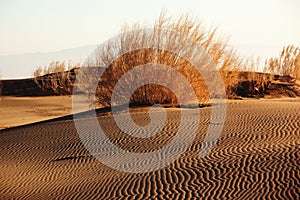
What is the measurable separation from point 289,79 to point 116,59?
15969mm

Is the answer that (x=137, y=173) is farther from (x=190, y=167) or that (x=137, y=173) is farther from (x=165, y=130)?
(x=165, y=130)

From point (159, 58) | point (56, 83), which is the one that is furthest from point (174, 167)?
point (56, 83)

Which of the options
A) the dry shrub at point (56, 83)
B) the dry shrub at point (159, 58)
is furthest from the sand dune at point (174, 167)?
the dry shrub at point (56, 83)

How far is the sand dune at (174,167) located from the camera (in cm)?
1077

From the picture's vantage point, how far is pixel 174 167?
42.2ft

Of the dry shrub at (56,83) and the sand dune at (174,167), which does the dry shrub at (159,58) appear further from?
the dry shrub at (56,83)

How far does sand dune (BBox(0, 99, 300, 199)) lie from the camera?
35.3 ft

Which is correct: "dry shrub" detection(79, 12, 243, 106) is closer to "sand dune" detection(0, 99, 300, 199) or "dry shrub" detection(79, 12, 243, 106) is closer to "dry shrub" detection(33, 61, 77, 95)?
"sand dune" detection(0, 99, 300, 199)

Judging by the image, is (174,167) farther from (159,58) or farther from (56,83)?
(56,83)

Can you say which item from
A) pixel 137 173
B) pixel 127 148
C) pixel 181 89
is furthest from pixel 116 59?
pixel 137 173

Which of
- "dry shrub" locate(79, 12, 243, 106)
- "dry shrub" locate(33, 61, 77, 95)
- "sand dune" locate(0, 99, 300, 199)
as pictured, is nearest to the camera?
"sand dune" locate(0, 99, 300, 199)

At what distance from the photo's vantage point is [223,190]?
34.5ft

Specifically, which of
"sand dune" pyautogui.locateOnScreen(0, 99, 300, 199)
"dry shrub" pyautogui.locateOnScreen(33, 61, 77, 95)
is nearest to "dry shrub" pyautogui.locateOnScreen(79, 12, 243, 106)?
"sand dune" pyautogui.locateOnScreen(0, 99, 300, 199)

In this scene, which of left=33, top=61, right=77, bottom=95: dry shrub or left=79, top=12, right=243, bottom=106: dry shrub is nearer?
left=79, top=12, right=243, bottom=106: dry shrub
